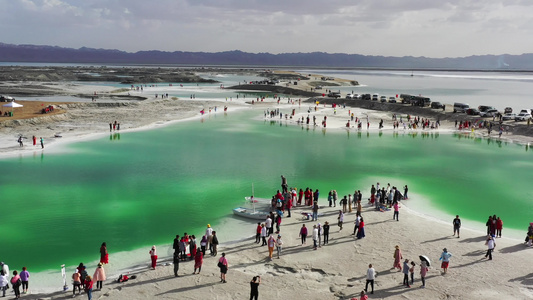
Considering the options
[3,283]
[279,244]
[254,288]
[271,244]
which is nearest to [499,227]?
[279,244]

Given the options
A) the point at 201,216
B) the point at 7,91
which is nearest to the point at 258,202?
the point at 201,216

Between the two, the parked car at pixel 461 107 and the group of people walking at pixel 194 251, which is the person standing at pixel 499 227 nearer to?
the group of people walking at pixel 194 251

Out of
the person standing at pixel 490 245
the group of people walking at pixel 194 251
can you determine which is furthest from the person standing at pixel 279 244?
the person standing at pixel 490 245

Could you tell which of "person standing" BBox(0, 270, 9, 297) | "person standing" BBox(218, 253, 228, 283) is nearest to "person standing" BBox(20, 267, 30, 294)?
"person standing" BBox(0, 270, 9, 297)

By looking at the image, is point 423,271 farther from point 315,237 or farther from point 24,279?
point 24,279

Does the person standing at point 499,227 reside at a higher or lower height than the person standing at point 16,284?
higher

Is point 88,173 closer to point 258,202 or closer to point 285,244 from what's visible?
point 258,202
